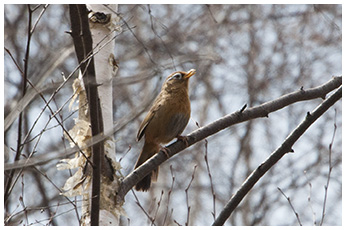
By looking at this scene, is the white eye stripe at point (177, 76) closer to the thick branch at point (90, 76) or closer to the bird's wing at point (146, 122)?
the bird's wing at point (146, 122)

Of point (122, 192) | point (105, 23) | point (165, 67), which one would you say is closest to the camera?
point (165, 67)

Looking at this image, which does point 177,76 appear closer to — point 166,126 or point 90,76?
point 166,126

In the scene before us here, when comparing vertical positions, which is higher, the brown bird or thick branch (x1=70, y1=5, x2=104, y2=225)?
the brown bird

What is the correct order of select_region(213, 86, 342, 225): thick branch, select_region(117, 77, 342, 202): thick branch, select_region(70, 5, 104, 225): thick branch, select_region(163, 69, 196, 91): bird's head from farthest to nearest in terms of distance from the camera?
1. select_region(163, 69, 196, 91): bird's head
2. select_region(117, 77, 342, 202): thick branch
3. select_region(213, 86, 342, 225): thick branch
4. select_region(70, 5, 104, 225): thick branch

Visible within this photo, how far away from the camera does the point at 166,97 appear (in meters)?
5.64

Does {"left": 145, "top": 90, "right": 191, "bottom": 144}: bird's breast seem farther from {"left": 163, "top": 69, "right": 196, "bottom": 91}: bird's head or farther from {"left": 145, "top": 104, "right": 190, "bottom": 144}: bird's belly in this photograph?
{"left": 163, "top": 69, "right": 196, "bottom": 91}: bird's head

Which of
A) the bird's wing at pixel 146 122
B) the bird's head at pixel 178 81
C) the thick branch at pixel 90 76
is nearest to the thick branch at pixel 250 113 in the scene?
the thick branch at pixel 90 76

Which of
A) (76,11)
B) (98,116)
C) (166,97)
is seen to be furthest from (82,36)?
(166,97)

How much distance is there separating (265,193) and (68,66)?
4.18 meters

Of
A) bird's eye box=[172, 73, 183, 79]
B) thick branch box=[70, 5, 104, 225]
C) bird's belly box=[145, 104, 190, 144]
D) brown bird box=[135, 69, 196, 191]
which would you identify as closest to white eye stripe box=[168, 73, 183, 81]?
bird's eye box=[172, 73, 183, 79]

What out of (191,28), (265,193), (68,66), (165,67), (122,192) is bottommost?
(122,192)

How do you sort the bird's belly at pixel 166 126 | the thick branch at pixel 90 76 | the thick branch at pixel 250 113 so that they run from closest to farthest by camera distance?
the thick branch at pixel 90 76 → the thick branch at pixel 250 113 → the bird's belly at pixel 166 126

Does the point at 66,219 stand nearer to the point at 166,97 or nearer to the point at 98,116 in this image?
the point at 166,97

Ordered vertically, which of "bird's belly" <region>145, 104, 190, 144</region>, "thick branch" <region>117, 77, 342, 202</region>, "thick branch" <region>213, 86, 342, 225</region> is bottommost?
"thick branch" <region>213, 86, 342, 225</region>
